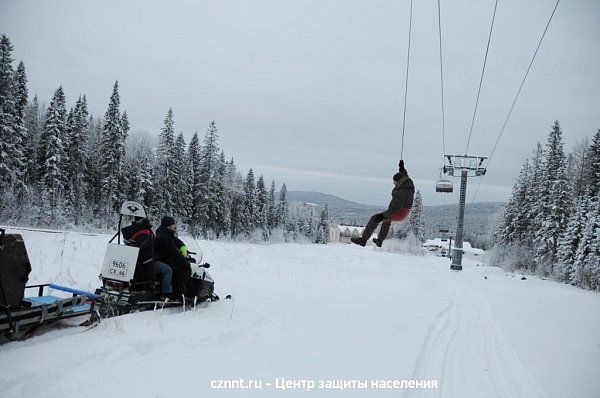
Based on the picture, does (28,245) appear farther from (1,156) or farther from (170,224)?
(1,156)

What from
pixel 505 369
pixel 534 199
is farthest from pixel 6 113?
pixel 534 199

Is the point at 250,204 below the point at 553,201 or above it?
below

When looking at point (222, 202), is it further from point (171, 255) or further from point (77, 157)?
point (171, 255)

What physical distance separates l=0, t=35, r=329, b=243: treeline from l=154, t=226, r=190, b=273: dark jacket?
22196 millimetres

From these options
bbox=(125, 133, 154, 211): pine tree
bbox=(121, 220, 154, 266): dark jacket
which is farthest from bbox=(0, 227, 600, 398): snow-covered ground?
bbox=(125, 133, 154, 211): pine tree

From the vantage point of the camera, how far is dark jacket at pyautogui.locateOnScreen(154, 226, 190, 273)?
845 centimetres

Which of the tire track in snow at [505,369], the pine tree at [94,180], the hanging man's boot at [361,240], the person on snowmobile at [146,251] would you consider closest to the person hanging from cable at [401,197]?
the hanging man's boot at [361,240]

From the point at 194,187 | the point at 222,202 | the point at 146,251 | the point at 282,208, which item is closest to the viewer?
the point at 146,251

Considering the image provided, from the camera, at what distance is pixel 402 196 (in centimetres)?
761

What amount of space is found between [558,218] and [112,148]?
45861 mm

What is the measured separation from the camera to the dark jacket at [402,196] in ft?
25.0

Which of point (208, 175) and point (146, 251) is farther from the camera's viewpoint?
point (208, 175)

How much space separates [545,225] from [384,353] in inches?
1358

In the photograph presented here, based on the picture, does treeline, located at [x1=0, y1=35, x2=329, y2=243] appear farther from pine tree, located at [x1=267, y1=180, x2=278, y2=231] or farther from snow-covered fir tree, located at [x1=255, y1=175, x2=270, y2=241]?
pine tree, located at [x1=267, y1=180, x2=278, y2=231]
